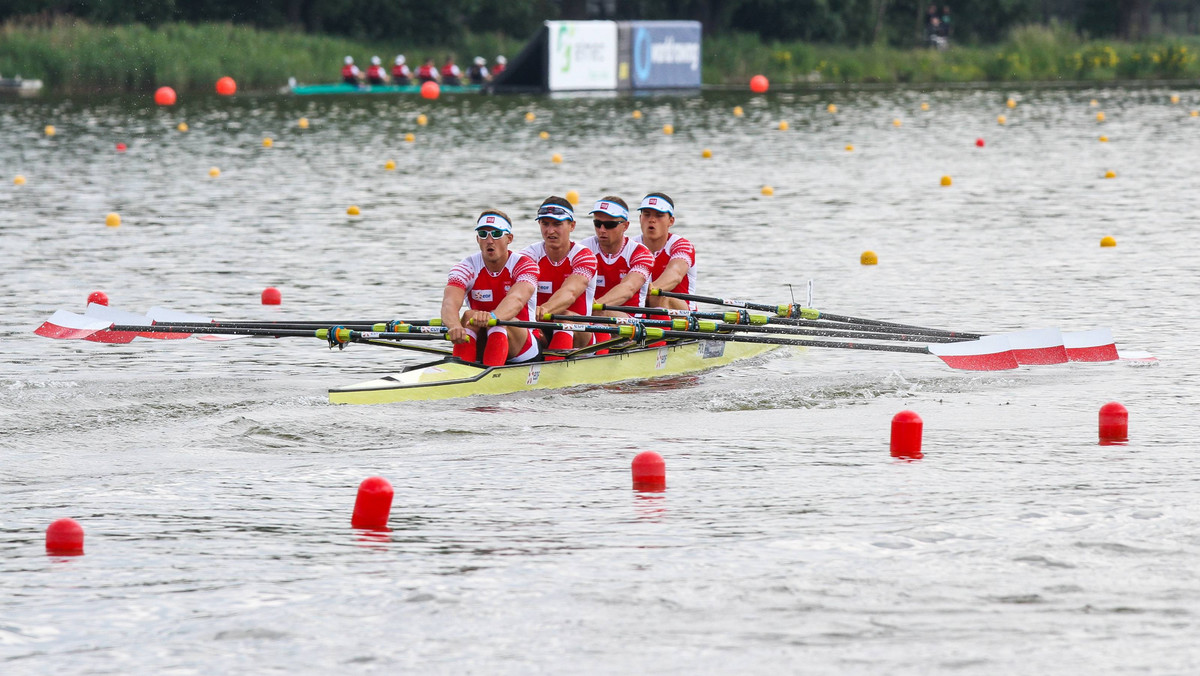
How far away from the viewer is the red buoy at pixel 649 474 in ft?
26.3

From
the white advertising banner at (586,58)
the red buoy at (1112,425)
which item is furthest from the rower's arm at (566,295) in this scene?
the white advertising banner at (586,58)

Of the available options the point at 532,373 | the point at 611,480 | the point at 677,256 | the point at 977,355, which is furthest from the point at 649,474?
the point at 677,256

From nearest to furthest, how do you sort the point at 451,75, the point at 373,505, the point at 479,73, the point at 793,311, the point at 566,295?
the point at 373,505, the point at 566,295, the point at 793,311, the point at 451,75, the point at 479,73

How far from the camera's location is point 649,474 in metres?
8.03

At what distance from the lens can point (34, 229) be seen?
64.3ft

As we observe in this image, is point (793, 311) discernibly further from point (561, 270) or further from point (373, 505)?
point (373, 505)

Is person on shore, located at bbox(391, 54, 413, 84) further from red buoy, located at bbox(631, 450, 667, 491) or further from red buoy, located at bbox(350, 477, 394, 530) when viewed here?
red buoy, located at bbox(350, 477, 394, 530)

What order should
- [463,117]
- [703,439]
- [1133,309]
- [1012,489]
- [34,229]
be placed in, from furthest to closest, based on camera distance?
[463,117] → [34,229] → [1133,309] → [703,439] → [1012,489]

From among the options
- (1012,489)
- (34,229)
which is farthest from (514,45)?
(1012,489)

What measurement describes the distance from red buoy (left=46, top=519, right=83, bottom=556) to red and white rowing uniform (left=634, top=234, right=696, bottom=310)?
668 centimetres

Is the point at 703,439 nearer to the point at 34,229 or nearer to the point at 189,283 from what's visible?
the point at 189,283

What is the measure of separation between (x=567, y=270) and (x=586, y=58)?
37.1 m

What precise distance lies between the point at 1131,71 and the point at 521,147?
32.2m

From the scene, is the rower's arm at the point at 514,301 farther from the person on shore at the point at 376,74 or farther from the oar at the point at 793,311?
the person on shore at the point at 376,74
